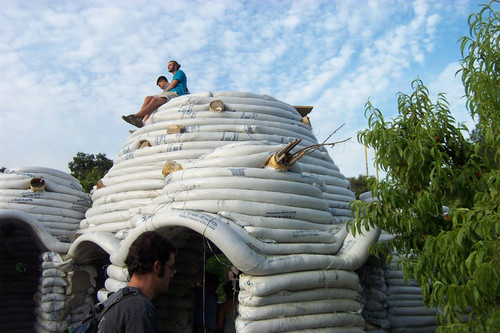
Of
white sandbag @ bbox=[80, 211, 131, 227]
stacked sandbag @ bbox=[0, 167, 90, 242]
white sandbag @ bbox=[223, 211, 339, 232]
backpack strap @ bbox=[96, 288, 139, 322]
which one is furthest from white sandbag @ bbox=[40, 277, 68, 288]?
backpack strap @ bbox=[96, 288, 139, 322]

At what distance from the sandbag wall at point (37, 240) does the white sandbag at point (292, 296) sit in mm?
3758

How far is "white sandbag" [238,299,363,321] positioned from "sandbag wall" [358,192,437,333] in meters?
1.96

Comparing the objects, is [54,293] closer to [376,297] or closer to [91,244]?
[91,244]

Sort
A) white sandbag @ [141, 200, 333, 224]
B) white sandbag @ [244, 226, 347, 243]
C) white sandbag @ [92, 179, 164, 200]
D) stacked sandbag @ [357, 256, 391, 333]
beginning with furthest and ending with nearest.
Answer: stacked sandbag @ [357, 256, 391, 333] < white sandbag @ [92, 179, 164, 200] < white sandbag @ [141, 200, 333, 224] < white sandbag @ [244, 226, 347, 243]

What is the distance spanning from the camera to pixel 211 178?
4.81 meters

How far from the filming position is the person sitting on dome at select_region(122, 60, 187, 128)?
288 inches

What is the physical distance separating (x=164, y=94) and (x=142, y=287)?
17.6 feet

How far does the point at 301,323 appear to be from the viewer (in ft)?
14.0

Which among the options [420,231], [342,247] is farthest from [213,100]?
[420,231]

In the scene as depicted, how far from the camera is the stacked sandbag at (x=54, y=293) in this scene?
265 inches

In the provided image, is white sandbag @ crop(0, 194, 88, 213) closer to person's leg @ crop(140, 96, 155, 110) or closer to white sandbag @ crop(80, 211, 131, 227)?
white sandbag @ crop(80, 211, 131, 227)

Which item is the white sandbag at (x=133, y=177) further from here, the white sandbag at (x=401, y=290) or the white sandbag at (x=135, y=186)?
the white sandbag at (x=401, y=290)

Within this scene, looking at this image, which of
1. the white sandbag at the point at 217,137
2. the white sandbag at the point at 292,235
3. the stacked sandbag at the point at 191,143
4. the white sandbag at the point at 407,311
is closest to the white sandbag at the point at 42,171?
the stacked sandbag at the point at 191,143

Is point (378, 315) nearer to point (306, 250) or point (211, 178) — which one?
point (306, 250)
